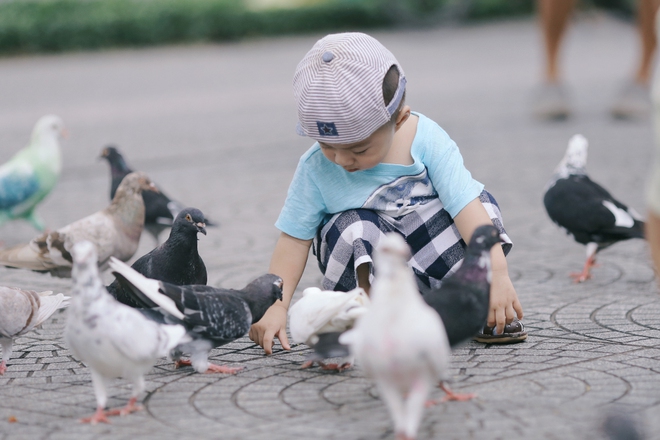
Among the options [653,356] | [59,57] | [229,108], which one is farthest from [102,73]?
[653,356]

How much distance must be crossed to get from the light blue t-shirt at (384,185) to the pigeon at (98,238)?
118cm

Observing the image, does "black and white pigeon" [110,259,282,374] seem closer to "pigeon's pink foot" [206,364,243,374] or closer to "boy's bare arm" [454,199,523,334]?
"pigeon's pink foot" [206,364,243,374]

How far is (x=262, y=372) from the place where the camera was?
3396 mm

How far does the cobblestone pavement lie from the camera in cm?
291

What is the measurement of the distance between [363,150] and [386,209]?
43 cm

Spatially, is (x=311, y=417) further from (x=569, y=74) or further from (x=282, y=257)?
(x=569, y=74)

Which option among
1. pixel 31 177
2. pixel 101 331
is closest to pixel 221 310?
pixel 101 331

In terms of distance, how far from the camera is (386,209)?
12.4 feet

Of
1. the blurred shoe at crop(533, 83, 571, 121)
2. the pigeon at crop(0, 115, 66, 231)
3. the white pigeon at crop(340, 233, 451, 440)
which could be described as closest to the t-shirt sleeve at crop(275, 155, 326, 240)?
the white pigeon at crop(340, 233, 451, 440)

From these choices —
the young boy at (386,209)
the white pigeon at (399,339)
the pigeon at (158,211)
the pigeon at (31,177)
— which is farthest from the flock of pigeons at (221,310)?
the pigeon at (31,177)

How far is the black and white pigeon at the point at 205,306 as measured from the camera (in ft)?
10.2

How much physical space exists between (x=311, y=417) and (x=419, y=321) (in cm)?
68

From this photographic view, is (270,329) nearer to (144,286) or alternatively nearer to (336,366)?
(336,366)

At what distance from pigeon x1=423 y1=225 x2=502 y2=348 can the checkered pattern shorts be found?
694 millimetres
